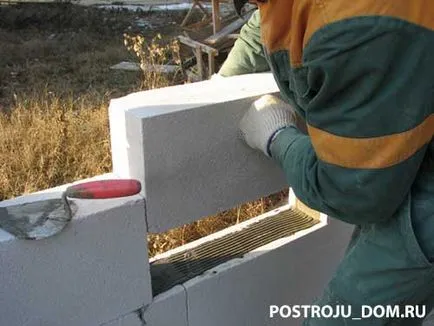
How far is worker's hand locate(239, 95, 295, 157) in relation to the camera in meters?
1.62

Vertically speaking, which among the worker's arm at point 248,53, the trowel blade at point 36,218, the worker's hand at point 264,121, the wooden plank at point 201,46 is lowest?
the wooden plank at point 201,46

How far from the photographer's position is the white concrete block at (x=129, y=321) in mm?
1688

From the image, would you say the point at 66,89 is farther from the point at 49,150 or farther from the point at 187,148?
the point at 187,148

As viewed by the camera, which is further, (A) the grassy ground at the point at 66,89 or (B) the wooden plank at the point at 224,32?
(B) the wooden plank at the point at 224,32

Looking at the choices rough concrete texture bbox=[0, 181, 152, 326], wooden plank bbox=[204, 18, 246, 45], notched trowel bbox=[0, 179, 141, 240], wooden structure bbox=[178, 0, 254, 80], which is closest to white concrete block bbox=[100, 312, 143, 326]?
rough concrete texture bbox=[0, 181, 152, 326]

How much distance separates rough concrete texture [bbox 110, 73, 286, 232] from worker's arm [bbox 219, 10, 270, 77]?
0.09m

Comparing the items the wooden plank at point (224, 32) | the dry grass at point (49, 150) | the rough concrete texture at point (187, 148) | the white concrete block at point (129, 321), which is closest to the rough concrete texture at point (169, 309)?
the white concrete block at point (129, 321)

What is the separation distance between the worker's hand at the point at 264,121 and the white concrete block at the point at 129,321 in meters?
0.62

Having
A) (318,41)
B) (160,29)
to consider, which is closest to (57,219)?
(318,41)

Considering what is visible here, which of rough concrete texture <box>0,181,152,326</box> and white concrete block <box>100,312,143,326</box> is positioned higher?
rough concrete texture <box>0,181,152,326</box>

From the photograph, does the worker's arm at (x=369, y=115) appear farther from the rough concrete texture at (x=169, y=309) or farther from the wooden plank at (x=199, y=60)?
the wooden plank at (x=199, y=60)

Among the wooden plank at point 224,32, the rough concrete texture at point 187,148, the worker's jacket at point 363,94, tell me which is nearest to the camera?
the worker's jacket at point 363,94

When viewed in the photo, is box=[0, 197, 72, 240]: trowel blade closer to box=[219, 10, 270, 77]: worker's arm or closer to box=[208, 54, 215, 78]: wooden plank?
box=[219, 10, 270, 77]: worker's arm

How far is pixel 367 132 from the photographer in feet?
3.71
